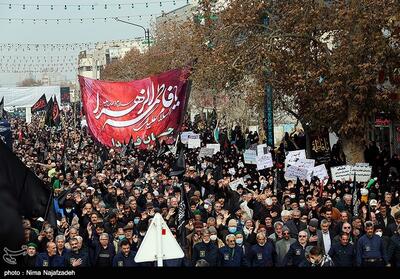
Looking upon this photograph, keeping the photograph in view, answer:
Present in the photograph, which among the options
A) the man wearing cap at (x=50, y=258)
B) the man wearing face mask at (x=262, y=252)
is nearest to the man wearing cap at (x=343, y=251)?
the man wearing face mask at (x=262, y=252)

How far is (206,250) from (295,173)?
8.15 metres

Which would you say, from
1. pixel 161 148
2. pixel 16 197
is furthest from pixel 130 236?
pixel 161 148

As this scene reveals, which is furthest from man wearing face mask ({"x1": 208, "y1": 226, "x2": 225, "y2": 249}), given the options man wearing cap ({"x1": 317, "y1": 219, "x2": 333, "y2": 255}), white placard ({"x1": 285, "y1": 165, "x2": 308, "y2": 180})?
white placard ({"x1": 285, "y1": 165, "x2": 308, "y2": 180})

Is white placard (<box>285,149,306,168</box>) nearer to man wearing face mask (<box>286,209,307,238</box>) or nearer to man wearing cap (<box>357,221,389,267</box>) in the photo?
man wearing face mask (<box>286,209,307,238</box>)

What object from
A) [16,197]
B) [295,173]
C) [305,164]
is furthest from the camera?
[305,164]

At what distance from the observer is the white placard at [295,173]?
19141 millimetres

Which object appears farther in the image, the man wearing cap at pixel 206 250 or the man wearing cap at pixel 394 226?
the man wearing cap at pixel 394 226

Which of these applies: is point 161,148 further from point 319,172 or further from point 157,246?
point 157,246

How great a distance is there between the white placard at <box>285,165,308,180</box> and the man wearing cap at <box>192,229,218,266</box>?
7957mm

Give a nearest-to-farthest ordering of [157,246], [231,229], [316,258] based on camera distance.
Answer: [157,246] < [316,258] < [231,229]

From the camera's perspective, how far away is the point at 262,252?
37.3 feet

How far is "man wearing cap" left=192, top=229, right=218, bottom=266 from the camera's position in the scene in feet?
36.8

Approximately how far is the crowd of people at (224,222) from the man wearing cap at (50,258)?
0.01 meters

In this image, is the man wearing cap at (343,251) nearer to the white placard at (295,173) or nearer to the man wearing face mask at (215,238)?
the man wearing face mask at (215,238)
